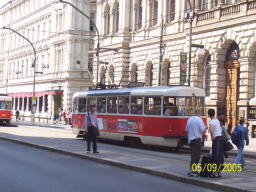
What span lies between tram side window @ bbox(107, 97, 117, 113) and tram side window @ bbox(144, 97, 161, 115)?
9.31 ft

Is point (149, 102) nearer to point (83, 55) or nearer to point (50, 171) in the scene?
point (50, 171)

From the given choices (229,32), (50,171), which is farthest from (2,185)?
(229,32)

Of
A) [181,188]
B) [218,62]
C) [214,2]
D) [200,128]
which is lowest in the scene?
[181,188]

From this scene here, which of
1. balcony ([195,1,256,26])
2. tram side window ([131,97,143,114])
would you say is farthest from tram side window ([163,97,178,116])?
balcony ([195,1,256,26])

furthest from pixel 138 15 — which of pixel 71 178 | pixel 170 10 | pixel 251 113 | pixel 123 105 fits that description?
pixel 71 178

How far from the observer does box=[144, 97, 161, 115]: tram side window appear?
24.4 m

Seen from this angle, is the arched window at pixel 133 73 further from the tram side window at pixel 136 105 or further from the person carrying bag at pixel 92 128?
the person carrying bag at pixel 92 128

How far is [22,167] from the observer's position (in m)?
16.0

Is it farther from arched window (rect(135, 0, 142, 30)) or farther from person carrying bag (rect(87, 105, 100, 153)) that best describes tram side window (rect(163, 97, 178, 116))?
arched window (rect(135, 0, 142, 30))

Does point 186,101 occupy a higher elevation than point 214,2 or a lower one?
lower

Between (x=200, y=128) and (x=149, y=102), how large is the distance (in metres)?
11.0

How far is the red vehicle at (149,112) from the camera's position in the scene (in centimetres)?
2378

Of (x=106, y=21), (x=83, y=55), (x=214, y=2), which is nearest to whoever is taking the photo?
(x=214, y=2)

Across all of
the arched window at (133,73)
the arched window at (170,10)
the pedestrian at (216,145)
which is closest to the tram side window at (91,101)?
the arched window at (170,10)
